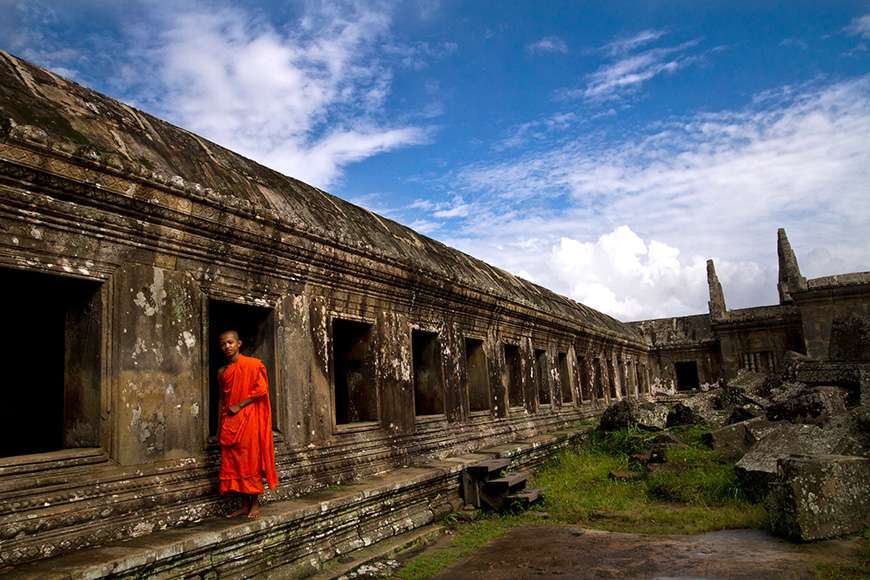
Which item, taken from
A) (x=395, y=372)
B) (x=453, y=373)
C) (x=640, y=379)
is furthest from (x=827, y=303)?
(x=395, y=372)

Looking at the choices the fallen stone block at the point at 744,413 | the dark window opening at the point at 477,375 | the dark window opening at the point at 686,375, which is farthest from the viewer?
the dark window opening at the point at 686,375

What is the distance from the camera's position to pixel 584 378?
14.8m

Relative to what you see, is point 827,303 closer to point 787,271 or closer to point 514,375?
point 787,271

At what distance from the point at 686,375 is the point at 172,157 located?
991 inches

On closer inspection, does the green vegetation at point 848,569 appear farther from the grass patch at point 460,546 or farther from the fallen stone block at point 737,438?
the fallen stone block at point 737,438

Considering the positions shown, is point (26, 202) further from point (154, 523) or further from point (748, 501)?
point (748, 501)

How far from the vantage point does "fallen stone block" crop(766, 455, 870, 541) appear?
16.1 ft

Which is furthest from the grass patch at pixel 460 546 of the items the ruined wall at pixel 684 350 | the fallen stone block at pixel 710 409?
the ruined wall at pixel 684 350

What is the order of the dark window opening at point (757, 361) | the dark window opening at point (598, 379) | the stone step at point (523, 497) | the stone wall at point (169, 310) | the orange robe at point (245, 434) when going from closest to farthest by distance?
1. the stone wall at point (169, 310)
2. the orange robe at point (245, 434)
3. the stone step at point (523, 497)
4. the dark window opening at point (598, 379)
5. the dark window opening at point (757, 361)

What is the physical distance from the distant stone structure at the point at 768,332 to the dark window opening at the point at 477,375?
577cm

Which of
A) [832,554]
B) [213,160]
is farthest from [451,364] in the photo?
[832,554]

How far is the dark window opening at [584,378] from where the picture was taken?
47.1 ft

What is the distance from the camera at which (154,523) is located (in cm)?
394

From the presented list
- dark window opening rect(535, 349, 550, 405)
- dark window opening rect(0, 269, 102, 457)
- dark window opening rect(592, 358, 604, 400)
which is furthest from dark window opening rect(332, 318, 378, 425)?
dark window opening rect(592, 358, 604, 400)
